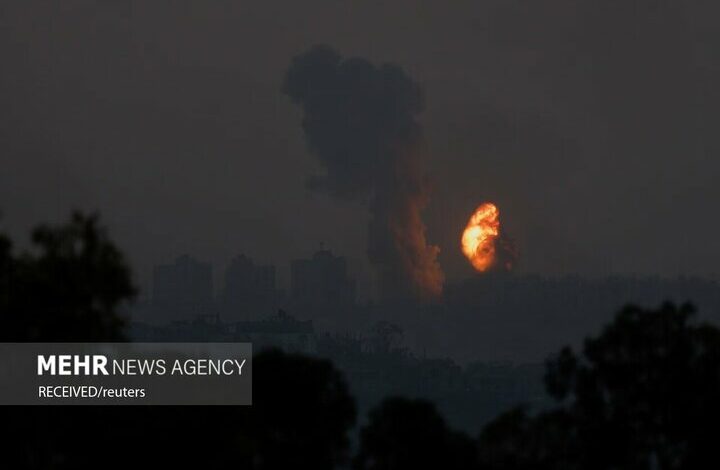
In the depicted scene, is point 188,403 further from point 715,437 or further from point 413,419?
point 715,437

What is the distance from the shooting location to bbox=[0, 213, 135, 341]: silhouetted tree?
58.2 meters

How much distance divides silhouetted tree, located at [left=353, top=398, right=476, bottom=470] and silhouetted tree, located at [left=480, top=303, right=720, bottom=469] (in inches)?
57.6

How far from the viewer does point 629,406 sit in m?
69.3

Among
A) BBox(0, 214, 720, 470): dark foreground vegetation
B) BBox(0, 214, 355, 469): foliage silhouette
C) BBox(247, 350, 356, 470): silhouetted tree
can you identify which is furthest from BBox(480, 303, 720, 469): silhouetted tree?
BBox(0, 214, 355, 469): foliage silhouette

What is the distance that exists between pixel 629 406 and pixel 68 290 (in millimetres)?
24946

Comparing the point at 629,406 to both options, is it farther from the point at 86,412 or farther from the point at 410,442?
the point at 86,412

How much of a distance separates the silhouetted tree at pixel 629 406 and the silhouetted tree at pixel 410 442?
146 cm

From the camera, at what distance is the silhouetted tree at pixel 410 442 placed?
65625 mm

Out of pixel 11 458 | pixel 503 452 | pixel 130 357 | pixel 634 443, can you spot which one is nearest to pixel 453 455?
pixel 503 452

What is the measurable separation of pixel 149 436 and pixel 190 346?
36.3 feet

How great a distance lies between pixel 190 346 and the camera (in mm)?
68500

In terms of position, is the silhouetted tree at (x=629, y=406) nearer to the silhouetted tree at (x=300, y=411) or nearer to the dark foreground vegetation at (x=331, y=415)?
the dark foreground vegetation at (x=331, y=415)

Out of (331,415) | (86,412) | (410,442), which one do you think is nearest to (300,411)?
(331,415)

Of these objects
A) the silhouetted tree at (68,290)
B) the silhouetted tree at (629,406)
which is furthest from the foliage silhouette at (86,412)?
the silhouetted tree at (629,406)
